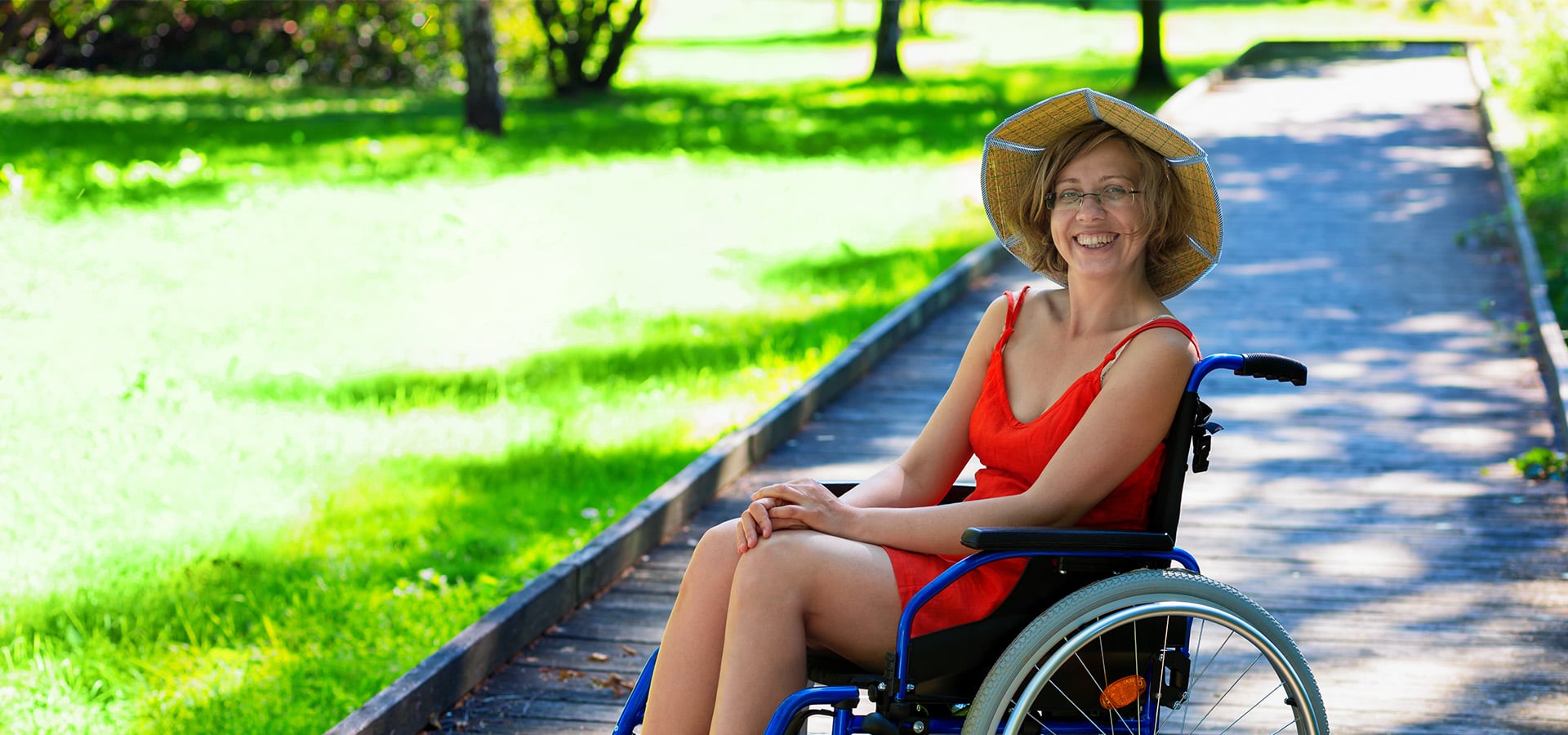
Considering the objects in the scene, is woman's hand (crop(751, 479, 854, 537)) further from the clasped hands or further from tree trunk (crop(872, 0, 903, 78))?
tree trunk (crop(872, 0, 903, 78))

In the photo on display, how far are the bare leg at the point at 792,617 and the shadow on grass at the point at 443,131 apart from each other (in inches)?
369

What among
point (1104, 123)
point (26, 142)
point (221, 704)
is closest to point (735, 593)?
point (1104, 123)

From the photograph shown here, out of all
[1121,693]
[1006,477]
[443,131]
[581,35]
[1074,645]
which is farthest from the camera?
[581,35]

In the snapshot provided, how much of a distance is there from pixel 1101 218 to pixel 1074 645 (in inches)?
34.4

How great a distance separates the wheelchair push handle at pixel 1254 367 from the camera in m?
2.83

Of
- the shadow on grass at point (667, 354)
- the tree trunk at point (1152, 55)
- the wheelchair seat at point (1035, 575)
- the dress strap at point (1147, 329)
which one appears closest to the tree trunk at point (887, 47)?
the tree trunk at point (1152, 55)

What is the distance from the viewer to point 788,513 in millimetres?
Result: 2947

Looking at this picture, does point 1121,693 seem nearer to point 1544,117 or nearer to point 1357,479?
point 1357,479

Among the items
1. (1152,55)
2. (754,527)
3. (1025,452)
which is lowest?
(754,527)

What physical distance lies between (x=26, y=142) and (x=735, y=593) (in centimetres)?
1411

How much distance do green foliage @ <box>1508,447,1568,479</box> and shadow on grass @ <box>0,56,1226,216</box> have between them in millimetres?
9265

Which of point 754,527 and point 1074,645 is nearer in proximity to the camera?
point 1074,645

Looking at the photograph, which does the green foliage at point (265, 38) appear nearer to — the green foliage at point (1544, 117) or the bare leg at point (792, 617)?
the green foliage at point (1544, 117)

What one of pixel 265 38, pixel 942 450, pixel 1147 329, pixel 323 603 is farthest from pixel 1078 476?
pixel 265 38
